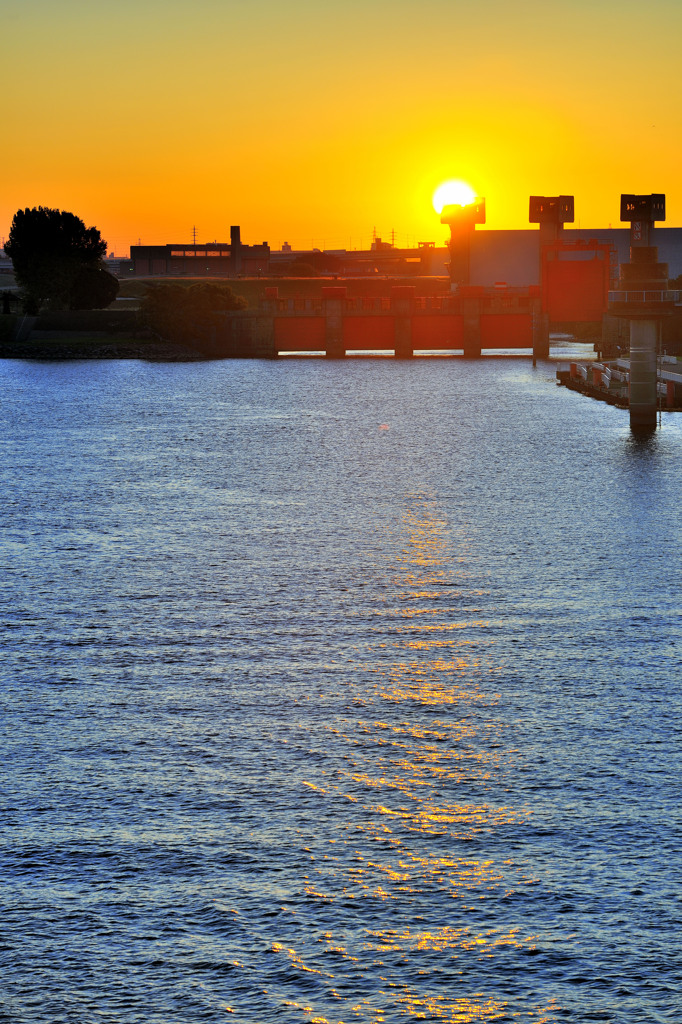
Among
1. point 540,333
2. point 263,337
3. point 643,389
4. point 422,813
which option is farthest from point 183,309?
point 422,813

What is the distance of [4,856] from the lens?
15.6m

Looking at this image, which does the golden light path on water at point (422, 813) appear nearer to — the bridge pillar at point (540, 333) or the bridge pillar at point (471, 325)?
the bridge pillar at point (540, 333)

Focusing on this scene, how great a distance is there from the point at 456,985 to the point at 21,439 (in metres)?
64.5

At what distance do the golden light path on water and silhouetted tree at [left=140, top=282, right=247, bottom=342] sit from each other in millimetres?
148432

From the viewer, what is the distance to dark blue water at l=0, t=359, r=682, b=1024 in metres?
12.9

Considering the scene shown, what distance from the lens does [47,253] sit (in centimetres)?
17075

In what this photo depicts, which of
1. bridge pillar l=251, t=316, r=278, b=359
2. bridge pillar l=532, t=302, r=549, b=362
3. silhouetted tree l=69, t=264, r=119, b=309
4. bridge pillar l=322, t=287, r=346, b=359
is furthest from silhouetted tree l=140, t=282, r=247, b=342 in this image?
bridge pillar l=532, t=302, r=549, b=362

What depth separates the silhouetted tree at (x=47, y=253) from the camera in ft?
557

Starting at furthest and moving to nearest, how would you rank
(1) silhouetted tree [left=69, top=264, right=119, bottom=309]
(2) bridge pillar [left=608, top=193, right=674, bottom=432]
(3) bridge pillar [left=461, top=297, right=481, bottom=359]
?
(1) silhouetted tree [left=69, top=264, right=119, bottom=309], (3) bridge pillar [left=461, top=297, right=481, bottom=359], (2) bridge pillar [left=608, top=193, right=674, bottom=432]

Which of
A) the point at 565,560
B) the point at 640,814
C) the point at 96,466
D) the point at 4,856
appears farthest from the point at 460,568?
the point at 96,466

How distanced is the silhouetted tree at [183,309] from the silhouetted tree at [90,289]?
597 cm

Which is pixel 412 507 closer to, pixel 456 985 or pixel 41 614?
pixel 41 614

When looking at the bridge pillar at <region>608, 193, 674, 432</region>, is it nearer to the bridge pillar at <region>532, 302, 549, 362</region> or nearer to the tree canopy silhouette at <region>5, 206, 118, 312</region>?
the bridge pillar at <region>532, 302, 549, 362</region>

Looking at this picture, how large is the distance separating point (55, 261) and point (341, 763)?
161 metres
